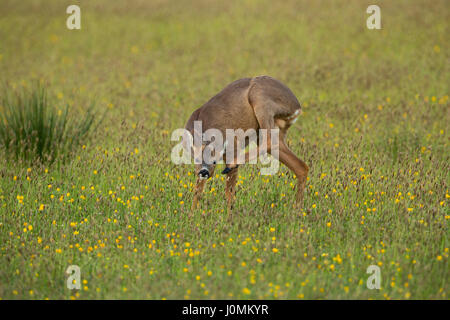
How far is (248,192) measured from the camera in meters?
6.86

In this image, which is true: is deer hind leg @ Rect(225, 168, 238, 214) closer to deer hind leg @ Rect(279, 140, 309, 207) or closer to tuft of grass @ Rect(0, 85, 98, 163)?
deer hind leg @ Rect(279, 140, 309, 207)

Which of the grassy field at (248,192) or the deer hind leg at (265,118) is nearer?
the grassy field at (248,192)

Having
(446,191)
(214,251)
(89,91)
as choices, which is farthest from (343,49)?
(214,251)

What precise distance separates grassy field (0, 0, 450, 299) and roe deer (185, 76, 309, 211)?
1.86 feet

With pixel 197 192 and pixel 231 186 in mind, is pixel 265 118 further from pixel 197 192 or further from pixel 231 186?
pixel 197 192

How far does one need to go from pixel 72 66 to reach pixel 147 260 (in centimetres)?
1022

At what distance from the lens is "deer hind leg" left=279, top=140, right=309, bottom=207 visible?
6.14 metres

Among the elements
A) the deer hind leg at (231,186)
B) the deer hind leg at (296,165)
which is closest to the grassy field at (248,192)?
the deer hind leg at (231,186)

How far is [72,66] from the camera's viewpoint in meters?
14.6

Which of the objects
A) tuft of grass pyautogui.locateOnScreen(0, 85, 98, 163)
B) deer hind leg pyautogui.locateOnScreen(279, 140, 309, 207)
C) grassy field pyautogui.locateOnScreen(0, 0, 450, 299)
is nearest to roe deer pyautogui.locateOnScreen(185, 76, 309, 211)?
deer hind leg pyautogui.locateOnScreen(279, 140, 309, 207)

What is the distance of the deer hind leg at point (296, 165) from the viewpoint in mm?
6137

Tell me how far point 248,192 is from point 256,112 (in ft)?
3.93

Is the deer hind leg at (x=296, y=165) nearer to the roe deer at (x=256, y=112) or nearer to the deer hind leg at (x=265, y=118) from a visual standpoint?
the roe deer at (x=256, y=112)
